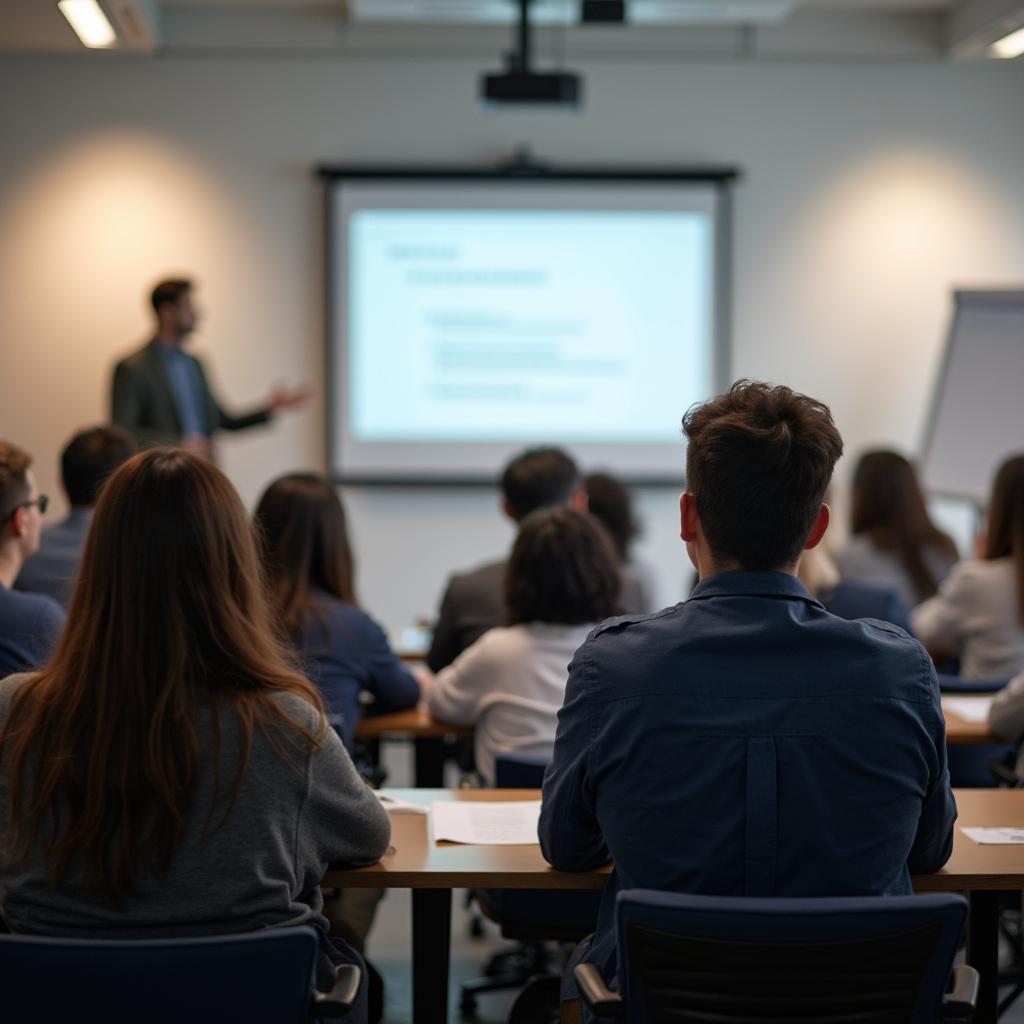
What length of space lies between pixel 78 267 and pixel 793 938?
216 inches

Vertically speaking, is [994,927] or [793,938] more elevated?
[793,938]

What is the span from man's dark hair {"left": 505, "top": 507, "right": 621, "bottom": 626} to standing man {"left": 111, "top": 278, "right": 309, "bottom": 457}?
3.06 m

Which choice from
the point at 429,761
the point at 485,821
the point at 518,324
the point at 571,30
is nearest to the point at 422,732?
the point at 429,761

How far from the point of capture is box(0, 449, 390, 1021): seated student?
154cm

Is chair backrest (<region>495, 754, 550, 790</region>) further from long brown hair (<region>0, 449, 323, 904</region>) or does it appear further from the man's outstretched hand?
the man's outstretched hand

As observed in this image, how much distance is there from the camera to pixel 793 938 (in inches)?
54.2

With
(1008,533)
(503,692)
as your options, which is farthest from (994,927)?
(1008,533)

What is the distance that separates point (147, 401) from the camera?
5617 mm

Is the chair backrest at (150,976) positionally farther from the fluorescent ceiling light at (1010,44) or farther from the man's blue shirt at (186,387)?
the fluorescent ceiling light at (1010,44)

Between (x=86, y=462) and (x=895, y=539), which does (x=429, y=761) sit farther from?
(x=895, y=539)

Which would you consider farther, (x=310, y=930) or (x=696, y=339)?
(x=696, y=339)

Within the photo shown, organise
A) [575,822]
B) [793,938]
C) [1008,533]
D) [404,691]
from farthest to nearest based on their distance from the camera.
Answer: [1008,533] < [404,691] < [575,822] < [793,938]

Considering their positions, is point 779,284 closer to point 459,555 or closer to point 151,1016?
point 459,555

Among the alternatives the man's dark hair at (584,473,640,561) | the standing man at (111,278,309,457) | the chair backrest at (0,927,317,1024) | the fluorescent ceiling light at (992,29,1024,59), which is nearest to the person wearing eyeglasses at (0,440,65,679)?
the chair backrest at (0,927,317,1024)
